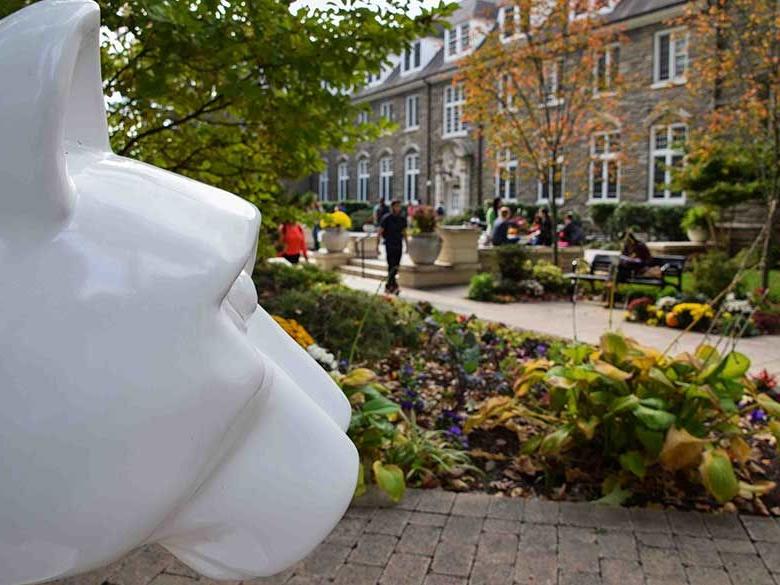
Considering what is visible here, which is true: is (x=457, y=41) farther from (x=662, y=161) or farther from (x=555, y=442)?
(x=555, y=442)

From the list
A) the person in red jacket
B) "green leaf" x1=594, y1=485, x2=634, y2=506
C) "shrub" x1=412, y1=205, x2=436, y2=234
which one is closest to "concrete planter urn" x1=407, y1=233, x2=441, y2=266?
"shrub" x1=412, y1=205, x2=436, y2=234

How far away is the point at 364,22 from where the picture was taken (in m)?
3.37

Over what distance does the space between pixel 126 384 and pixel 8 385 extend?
0.10 meters

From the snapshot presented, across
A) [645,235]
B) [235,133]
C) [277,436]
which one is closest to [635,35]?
[645,235]

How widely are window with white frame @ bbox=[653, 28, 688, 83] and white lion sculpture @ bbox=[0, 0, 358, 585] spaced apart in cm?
2473

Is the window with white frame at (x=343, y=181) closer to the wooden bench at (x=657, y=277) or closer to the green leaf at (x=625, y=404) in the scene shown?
the wooden bench at (x=657, y=277)

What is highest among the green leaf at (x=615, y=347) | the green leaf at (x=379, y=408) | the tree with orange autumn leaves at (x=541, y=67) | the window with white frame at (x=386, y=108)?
the window with white frame at (x=386, y=108)

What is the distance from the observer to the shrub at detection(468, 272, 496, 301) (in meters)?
12.2

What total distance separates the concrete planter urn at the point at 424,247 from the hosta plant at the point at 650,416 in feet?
33.7

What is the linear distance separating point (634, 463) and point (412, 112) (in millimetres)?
34150

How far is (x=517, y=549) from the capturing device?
117 inches

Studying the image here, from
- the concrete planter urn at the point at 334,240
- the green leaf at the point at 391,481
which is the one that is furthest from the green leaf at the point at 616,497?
the concrete planter urn at the point at 334,240

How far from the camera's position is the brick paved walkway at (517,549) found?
2723 mm

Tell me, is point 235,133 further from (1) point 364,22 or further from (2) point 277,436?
(2) point 277,436
